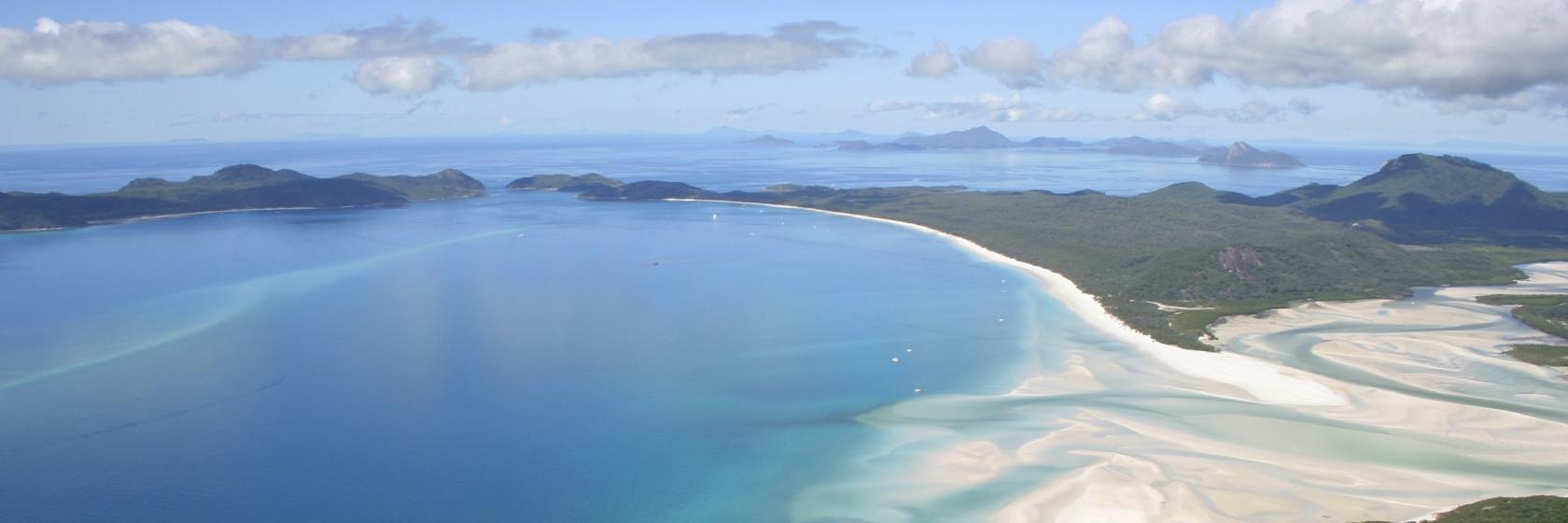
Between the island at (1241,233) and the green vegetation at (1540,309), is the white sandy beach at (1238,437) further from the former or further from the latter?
the island at (1241,233)

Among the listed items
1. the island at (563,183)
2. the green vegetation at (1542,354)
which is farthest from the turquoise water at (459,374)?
the island at (563,183)

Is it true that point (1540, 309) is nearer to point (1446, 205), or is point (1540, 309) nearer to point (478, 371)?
point (1446, 205)

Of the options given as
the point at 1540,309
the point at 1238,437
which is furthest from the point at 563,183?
the point at 1238,437

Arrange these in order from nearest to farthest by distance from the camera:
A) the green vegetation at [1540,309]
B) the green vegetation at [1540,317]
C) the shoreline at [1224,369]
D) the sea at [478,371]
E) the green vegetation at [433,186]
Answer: the sea at [478,371] → the shoreline at [1224,369] → the green vegetation at [1540,317] → the green vegetation at [1540,309] → the green vegetation at [433,186]

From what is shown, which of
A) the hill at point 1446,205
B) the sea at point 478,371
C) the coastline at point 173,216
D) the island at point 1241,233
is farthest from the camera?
the coastline at point 173,216

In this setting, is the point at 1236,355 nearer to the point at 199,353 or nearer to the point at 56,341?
the point at 199,353

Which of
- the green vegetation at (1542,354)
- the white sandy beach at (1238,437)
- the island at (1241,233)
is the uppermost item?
the island at (1241,233)

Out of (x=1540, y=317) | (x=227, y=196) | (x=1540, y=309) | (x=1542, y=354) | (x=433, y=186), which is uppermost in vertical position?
(x=433, y=186)

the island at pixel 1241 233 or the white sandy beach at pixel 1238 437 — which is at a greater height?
the island at pixel 1241 233
